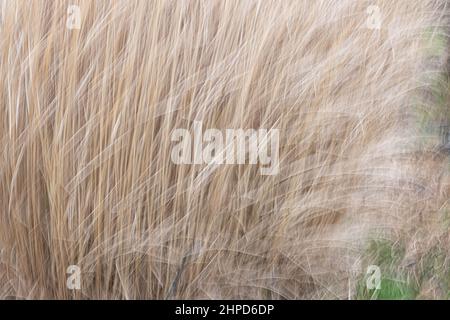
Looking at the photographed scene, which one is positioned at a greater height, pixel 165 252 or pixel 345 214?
pixel 345 214

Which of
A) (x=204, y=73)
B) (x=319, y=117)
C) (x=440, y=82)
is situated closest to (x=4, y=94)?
(x=204, y=73)

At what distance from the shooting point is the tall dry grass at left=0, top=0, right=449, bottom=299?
1480 mm

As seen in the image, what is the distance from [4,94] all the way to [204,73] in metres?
0.57

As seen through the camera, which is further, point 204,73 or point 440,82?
point 440,82

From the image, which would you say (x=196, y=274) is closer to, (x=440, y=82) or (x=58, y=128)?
(x=58, y=128)

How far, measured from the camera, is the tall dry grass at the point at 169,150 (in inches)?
58.3

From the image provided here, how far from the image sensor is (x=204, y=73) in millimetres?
1505

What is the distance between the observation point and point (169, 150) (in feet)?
4.89

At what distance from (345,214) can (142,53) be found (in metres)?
0.75

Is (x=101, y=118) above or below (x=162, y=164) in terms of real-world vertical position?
above

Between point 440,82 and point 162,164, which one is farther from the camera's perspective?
point 440,82

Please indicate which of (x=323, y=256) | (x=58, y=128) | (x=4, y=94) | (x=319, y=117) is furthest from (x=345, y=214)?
(x=4, y=94)

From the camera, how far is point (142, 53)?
150 centimetres
